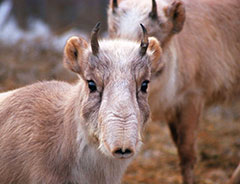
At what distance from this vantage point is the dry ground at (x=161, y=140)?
6215 mm

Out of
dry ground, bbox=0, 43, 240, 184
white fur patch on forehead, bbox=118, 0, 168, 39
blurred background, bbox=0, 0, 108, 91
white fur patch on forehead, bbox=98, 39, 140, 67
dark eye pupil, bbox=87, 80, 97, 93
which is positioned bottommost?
dry ground, bbox=0, 43, 240, 184

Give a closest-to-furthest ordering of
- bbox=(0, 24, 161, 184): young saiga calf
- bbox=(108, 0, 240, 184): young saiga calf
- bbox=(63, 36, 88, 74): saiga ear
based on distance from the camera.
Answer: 1. bbox=(0, 24, 161, 184): young saiga calf
2. bbox=(63, 36, 88, 74): saiga ear
3. bbox=(108, 0, 240, 184): young saiga calf

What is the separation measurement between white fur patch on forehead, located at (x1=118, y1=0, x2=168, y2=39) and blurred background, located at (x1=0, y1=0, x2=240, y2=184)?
2.14m

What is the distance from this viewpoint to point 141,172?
20.4 ft

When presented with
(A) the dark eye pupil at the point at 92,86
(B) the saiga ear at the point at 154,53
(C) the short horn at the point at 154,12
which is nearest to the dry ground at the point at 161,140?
(C) the short horn at the point at 154,12

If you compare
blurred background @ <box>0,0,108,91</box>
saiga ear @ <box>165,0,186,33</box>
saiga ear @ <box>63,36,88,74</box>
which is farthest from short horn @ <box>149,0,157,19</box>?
blurred background @ <box>0,0,108,91</box>

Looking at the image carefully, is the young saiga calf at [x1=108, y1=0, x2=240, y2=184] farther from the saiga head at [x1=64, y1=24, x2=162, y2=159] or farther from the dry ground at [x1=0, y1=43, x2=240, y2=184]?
the saiga head at [x1=64, y1=24, x2=162, y2=159]

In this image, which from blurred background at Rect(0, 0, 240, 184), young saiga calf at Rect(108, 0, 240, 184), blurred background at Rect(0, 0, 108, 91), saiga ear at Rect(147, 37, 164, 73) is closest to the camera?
saiga ear at Rect(147, 37, 164, 73)

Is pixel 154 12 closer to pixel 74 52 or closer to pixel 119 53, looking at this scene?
pixel 74 52

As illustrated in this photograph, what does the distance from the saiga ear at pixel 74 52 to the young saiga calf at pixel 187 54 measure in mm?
1287

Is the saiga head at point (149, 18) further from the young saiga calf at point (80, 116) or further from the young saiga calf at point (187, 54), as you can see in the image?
the young saiga calf at point (80, 116)

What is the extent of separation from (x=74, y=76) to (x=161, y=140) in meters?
2.41

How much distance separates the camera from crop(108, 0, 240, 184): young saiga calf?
487cm

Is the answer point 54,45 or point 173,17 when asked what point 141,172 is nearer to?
point 173,17
